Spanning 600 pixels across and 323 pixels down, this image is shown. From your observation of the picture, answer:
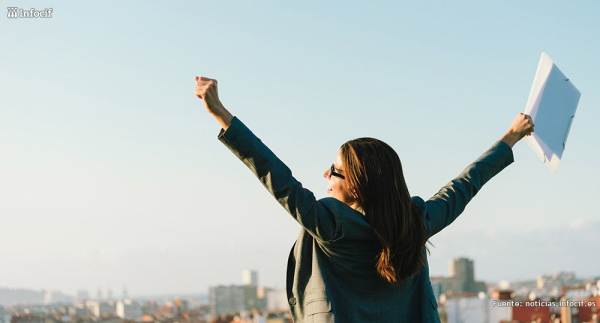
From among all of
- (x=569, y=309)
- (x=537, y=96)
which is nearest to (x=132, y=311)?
(x=569, y=309)

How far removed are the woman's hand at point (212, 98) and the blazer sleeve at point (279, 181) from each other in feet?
0.06

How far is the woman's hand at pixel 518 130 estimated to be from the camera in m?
1.95

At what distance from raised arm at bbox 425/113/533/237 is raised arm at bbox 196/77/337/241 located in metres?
0.26

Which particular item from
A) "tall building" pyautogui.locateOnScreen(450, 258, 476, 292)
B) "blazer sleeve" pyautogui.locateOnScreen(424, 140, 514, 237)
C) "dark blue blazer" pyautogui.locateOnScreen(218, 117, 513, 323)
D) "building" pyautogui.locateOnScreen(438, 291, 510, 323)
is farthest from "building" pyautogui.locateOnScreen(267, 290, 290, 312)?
"dark blue blazer" pyautogui.locateOnScreen(218, 117, 513, 323)

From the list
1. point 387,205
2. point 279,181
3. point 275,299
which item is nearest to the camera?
point 279,181

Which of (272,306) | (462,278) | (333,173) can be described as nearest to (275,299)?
(272,306)

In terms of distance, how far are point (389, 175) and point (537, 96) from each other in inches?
23.2

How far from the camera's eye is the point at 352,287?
1.58 m

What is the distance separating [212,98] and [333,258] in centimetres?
35

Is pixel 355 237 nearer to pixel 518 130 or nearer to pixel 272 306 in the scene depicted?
pixel 518 130

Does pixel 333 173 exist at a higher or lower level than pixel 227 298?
lower

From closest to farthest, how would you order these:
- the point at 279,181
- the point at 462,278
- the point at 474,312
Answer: the point at 279,181 → the point at 474,312 → the point at 462,278

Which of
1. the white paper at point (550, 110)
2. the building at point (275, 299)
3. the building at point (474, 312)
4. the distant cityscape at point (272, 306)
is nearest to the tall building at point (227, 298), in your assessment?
the distant cityscape at point (272, 306)

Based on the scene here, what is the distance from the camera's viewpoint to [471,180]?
5.95 ft
